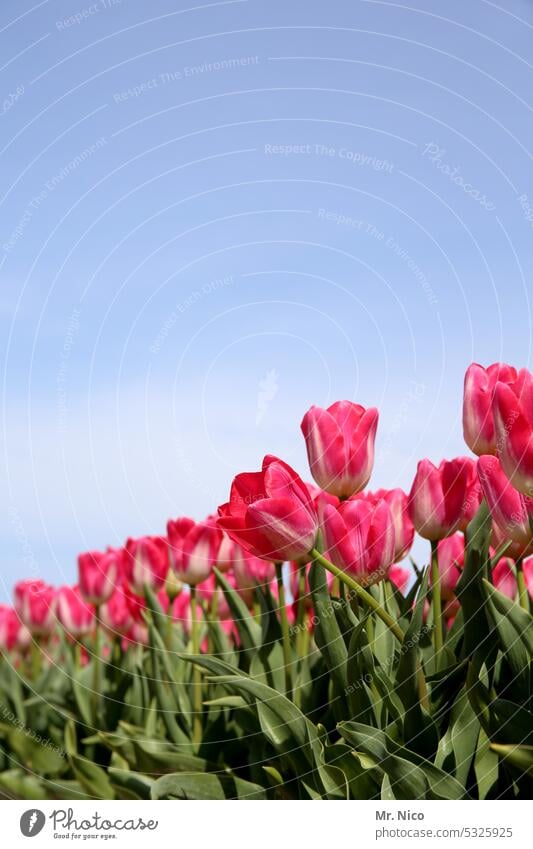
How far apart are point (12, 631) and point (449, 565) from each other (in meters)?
1.59

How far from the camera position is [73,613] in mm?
1947

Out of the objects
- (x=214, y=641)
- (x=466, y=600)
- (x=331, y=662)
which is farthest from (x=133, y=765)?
(x=466, y=600)

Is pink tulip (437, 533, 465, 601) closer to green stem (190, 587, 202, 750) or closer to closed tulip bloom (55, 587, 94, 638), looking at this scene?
green stem (190, 587, 202, 750)

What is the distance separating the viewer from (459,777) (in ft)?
3.09

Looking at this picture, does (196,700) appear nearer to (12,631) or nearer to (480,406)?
(480,406)

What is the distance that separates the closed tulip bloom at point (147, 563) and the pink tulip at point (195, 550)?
5.9 inches

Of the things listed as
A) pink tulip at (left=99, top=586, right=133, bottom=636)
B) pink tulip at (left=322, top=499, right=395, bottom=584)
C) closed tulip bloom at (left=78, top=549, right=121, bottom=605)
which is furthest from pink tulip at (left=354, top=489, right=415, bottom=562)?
pink tulip at (left=99, top=586, right=133, bottom=636)

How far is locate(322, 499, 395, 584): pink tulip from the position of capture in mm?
938

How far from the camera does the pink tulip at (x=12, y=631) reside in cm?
235

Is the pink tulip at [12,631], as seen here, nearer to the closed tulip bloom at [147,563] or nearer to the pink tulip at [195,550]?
the closed tulip bloom at [147,563]

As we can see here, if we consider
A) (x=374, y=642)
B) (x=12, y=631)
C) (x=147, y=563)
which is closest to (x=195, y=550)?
(x=147, y=563)

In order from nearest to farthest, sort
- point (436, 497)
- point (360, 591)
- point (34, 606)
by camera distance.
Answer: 1. point (360, 591)
2. point (436, 497)
3. point (34, 606)
